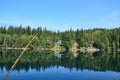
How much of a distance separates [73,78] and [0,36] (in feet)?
251

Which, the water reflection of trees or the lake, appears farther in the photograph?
the water reflection of trees

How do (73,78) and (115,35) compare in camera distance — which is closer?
(73,78)

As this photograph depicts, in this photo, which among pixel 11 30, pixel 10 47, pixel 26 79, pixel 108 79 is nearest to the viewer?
pixel 26 79

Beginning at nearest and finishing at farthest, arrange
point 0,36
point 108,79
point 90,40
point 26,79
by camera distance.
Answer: point 26,79 → point 108,79 → point 0,36 → point 90,40

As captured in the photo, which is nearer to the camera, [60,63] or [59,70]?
[59,70]

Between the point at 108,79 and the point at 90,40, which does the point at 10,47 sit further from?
the point at 108,79

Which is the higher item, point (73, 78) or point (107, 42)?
point (107, 42)

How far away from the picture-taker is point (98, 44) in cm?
13075

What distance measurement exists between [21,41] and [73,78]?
75.4m

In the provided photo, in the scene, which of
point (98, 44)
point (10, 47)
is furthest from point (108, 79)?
point (98, 44)

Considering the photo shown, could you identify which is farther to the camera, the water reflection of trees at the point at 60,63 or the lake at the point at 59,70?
the water reflection of trees at the point at 60,63

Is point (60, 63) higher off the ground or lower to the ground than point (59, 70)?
higher

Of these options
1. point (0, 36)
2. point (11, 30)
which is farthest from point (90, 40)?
point (0, 36)

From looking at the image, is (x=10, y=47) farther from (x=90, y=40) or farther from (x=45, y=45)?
(x=90, y=40)
